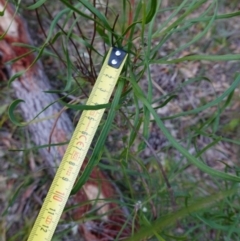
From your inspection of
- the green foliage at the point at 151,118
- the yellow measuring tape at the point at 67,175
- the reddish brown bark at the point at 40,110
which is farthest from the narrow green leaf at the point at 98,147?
the reddish brown bark at the point at 40,110

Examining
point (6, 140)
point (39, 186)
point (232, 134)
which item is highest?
point (232, 134)

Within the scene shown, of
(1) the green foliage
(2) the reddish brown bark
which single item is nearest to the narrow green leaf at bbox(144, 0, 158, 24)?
(1) the green foliage

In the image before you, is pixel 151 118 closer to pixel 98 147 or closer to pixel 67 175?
pixel 67 175

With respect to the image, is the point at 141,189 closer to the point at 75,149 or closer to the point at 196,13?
the point at 75,149

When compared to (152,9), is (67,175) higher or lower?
lower

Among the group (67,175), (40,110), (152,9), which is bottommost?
(67,175)

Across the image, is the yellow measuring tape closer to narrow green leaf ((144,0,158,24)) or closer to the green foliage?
the green foliage

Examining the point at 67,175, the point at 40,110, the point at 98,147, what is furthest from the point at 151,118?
the point at 98,147

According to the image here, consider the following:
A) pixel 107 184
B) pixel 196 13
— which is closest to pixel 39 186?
pixel 107 184

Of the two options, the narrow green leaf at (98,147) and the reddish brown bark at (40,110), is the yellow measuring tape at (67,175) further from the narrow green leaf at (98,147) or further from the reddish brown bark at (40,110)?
the reddish brown bark at (40,110)

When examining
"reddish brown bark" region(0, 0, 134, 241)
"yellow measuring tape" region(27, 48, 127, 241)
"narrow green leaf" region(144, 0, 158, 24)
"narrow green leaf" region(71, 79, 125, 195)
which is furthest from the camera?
"reddish brown bark" region(0, 0, 134, 241)

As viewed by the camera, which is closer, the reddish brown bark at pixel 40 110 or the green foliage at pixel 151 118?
the green foliage at pixel 151 118
